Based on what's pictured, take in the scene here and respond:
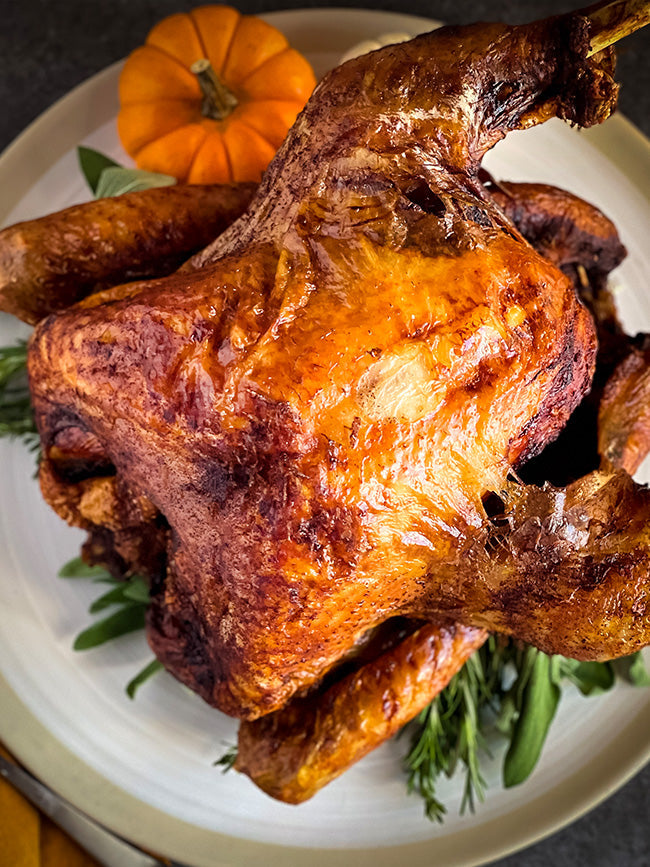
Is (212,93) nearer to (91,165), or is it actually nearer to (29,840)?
(91,165)

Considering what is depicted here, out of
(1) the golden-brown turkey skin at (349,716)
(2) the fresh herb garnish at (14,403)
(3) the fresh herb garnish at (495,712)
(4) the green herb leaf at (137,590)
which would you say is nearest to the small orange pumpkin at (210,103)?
(2) the fresh herb garnish at (14,403)

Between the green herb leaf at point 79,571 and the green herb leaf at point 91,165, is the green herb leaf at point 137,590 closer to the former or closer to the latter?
the green herb leaf at point 79,571

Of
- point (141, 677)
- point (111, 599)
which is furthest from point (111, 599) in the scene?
point (141, 677)

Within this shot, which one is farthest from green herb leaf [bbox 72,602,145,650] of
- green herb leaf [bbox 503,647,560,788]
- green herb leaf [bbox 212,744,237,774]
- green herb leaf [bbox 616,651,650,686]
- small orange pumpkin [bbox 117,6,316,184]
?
green herb leaf [bbox 616,651,650,686]

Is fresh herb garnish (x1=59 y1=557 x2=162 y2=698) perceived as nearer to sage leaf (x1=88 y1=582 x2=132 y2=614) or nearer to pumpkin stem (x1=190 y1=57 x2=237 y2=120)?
sage leaf (x1=88 y1=582 x2=132 y2=614)

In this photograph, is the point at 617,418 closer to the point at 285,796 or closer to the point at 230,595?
Answer: the point at 230,595

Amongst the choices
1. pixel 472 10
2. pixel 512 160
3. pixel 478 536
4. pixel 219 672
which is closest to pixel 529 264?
pixel 478 536
